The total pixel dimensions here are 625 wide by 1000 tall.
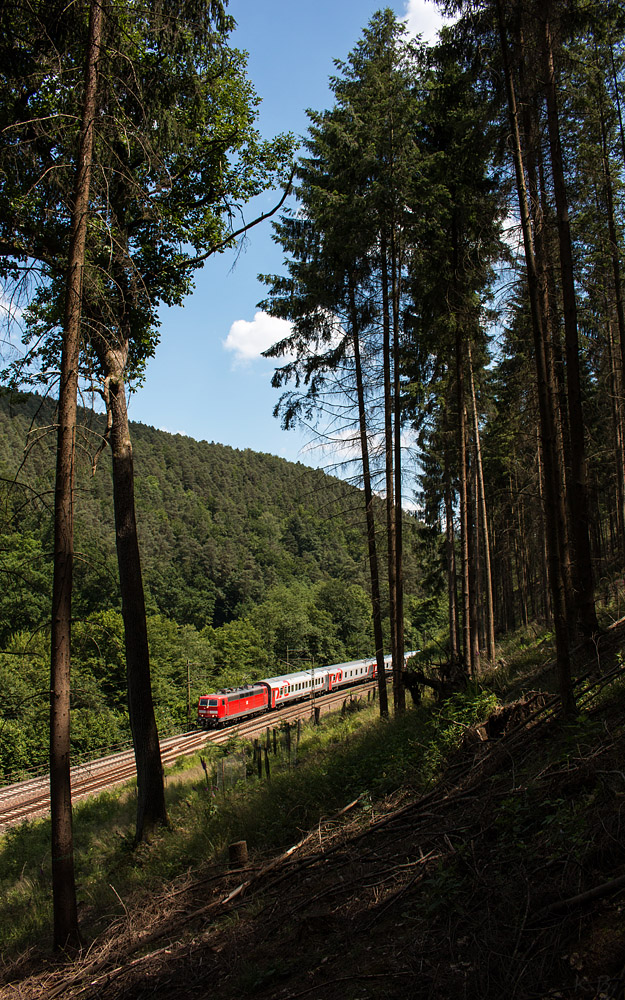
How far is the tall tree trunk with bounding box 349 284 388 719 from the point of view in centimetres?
1216

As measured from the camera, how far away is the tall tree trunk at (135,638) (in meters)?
8.42

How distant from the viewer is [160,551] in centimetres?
7912

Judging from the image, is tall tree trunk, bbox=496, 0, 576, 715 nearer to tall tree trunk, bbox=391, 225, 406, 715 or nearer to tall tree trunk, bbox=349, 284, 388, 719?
tall tree trunk, bbox=391, 225, 406, 715

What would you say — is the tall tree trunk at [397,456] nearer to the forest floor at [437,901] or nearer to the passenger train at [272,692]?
the forest floor at [437,901]

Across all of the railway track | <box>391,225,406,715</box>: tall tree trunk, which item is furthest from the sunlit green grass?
the railway track

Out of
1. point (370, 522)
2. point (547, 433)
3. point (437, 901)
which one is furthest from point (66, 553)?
point (370, 522)

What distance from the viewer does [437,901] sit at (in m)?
3.45

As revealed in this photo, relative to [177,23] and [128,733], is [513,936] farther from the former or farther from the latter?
[128,733]

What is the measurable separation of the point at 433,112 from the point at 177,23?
6499 mm

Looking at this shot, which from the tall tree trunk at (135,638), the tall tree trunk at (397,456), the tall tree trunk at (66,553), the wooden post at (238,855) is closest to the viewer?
the tall tree trunk at (66,553)

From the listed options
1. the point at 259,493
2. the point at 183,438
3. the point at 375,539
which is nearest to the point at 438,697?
the point at 375,539

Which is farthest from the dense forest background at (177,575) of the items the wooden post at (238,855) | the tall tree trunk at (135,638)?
the wooden post at (238,855)

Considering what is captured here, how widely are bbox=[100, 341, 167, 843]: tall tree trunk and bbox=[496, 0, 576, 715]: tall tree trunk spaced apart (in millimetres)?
5650

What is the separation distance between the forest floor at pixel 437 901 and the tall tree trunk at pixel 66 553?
2.02ft
